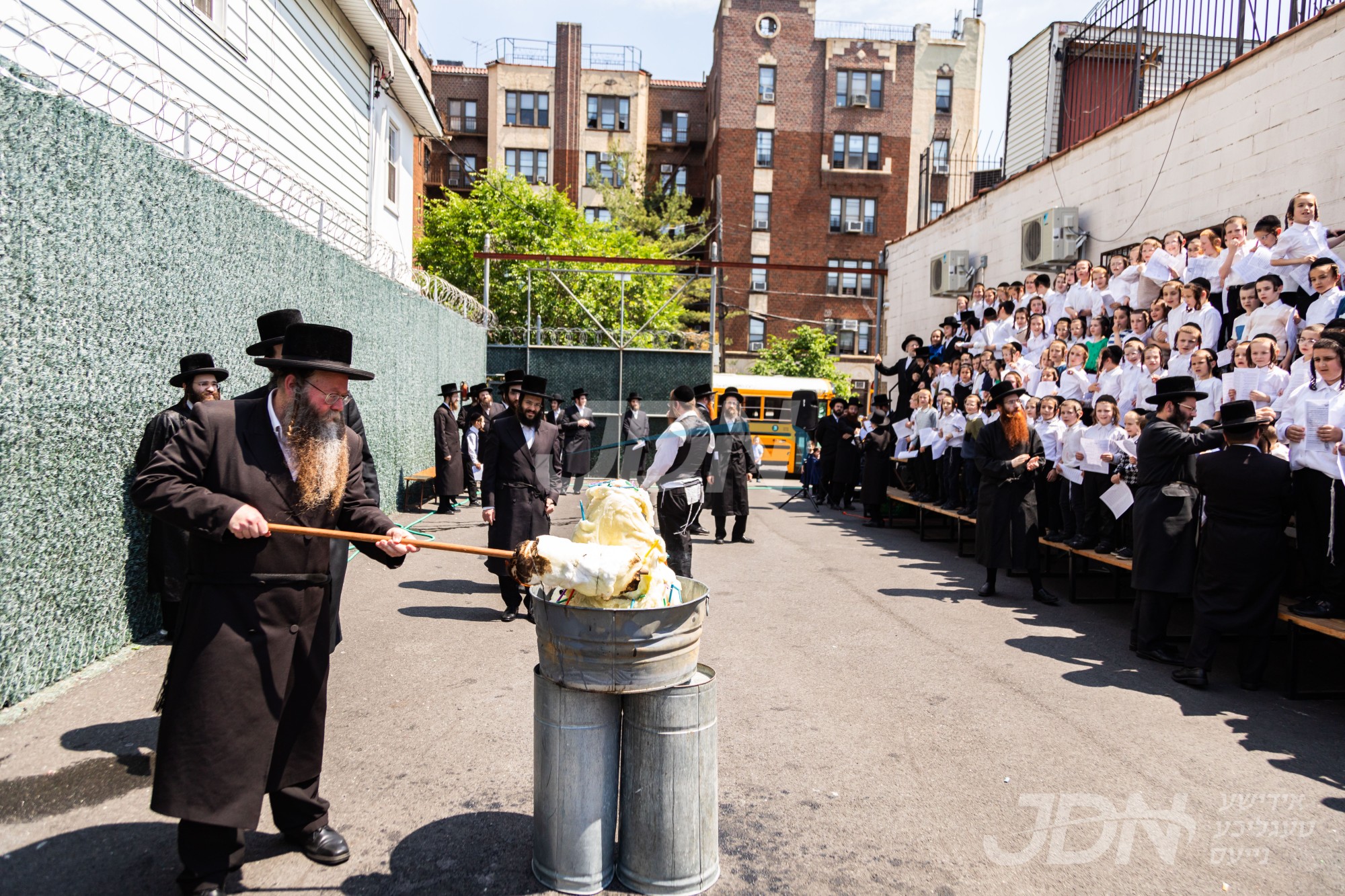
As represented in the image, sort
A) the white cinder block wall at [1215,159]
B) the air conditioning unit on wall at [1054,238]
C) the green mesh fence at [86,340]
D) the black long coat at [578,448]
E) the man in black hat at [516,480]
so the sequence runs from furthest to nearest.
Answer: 1. the black long coat at [578,448]
2. the air conditioning unit on wall at [1054,238]
3. the white cinder block wall at [1215,159]
4. the man in black hat at [516,480]
5. the green mesh fence at [86,340]

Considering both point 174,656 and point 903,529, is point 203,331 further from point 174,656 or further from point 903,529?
point 903,529

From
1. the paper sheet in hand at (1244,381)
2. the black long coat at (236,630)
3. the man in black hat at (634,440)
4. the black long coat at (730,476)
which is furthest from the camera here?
the man in black hat at (634,440)

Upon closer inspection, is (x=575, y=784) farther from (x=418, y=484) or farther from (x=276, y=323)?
(x=418, y=484)

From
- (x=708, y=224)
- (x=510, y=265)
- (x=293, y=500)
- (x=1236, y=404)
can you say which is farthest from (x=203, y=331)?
(x=708, y=224)

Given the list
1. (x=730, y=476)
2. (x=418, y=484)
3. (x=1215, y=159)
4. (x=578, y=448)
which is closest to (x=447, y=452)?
(x=418, y=484)

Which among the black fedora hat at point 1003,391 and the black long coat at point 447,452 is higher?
the black fedora hat at point 1003,391

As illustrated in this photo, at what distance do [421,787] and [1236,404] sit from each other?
222 inches

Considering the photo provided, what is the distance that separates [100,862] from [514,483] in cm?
445

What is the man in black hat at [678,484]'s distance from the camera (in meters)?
8.25

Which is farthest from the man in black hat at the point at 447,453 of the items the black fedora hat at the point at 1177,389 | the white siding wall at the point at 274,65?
the black fedora hat at the point at 1177,389

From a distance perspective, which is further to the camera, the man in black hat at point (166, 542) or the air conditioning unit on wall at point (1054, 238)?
the air conditioning unit on wall at point (1054, 238)

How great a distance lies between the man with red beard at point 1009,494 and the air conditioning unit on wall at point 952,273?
30.8 ft

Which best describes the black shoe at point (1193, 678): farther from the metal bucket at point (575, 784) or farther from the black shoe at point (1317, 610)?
the metal bucket at point (575, 784)

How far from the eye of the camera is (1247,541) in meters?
6.04
